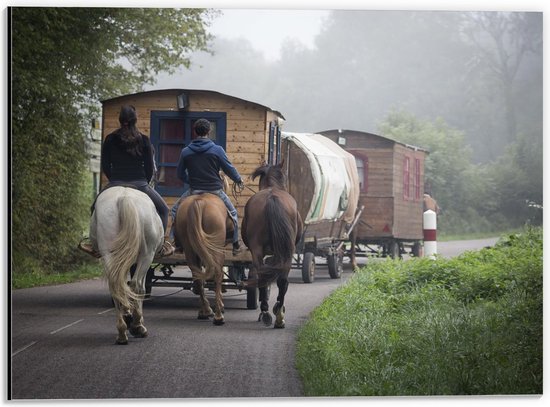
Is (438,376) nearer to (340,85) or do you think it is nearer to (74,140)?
(340,85)

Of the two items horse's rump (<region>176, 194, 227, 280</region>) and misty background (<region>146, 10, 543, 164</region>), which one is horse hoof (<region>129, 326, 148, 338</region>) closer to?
horse's rump (<region>176, 194, 227, 280</region>)

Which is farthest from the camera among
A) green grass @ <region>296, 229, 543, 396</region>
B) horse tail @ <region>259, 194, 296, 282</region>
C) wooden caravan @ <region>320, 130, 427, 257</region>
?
wooden caravan @ <region>320, 130, 427, 257</region>

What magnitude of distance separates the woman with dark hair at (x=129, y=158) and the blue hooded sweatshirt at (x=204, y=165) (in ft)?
3.23

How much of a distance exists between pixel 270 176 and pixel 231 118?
89 cm

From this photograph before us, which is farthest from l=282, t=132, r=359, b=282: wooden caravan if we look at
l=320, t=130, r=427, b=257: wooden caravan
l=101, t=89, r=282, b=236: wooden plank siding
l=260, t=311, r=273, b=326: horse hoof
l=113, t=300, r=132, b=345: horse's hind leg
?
l=113, t=300, r=132, b=345: horse's hind leg

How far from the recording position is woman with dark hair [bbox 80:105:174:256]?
11.0 meters

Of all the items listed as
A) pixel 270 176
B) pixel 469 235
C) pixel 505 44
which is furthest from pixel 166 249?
pixel 469 235

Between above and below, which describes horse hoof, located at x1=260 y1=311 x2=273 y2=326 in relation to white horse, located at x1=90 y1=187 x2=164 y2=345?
below

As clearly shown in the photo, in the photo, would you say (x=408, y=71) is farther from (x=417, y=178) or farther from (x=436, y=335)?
(x=417, y=178)

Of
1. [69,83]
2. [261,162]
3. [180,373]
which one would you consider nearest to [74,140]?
[69,83]

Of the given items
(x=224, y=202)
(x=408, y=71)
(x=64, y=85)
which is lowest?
(x=224, y=202)

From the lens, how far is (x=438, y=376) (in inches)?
362

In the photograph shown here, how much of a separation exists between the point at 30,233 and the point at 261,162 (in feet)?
8.83

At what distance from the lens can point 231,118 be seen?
41.2 ft
